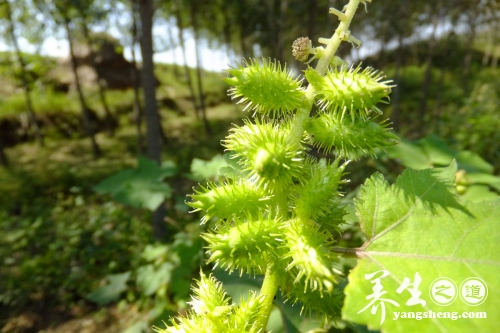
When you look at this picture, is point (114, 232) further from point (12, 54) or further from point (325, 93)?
point (12, 54)

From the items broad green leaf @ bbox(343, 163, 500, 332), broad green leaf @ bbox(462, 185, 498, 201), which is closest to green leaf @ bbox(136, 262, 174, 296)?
broad green leaf @ bbox(462, 185, 498, 201)

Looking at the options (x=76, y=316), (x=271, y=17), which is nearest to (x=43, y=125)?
(x=271, y=17)

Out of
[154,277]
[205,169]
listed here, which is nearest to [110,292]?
[154,277]

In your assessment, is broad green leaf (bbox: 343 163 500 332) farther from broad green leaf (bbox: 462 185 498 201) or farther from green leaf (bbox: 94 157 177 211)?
green leaf (bbox: 94 157 177 211)

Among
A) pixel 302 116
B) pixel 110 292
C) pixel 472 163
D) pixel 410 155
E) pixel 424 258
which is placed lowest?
pixel 110 292

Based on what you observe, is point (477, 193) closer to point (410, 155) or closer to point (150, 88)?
point (410, 155)

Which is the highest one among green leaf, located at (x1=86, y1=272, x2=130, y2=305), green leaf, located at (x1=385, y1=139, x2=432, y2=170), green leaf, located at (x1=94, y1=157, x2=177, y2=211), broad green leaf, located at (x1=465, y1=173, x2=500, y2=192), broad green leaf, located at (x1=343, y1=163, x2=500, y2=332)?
broad green leaf, located at (x1=343, y1=163, x2=500, y2=332)
